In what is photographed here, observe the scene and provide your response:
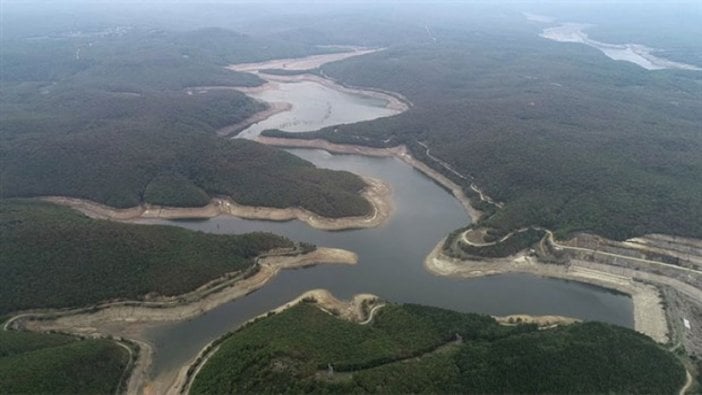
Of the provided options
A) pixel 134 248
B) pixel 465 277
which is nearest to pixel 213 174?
pixel 134 248

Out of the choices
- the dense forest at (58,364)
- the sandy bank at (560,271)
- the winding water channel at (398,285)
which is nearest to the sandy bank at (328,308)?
the winding water channel at (398,285)

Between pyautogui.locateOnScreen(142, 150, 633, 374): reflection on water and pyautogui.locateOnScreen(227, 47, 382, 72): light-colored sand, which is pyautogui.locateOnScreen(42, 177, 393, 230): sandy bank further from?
pyautogui.locateOnScreen(227, 47, 382, 72): light-colored sand

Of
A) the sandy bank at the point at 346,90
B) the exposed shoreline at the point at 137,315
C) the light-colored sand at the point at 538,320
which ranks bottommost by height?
the exposed shoreline at the point at 137,315

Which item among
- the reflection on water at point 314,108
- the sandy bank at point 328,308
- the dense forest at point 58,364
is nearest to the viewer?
the dense forest at point 58,364

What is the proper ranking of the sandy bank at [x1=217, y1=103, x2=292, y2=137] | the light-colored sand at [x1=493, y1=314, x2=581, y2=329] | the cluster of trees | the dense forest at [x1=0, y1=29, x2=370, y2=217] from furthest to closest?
the sandy bank at [x1=217, y1=103, x2=292, y2=137]
the dense forest at [x1=0, y1=29, x2=370, y2=217]
the cluster of trees
the light-colored sand at [x1=493, y1=314, x2=581, y2=329]

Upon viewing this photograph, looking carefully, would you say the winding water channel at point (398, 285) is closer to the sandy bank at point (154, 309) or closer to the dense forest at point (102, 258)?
the sandy bank at point (154, 309)

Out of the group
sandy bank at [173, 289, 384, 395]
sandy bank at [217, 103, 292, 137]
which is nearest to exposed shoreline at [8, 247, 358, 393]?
sandy bank at [173, 289, 384, 395]
